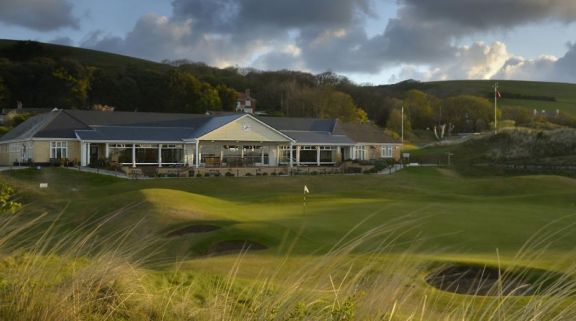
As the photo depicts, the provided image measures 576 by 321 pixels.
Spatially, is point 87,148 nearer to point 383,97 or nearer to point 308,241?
point 308,241

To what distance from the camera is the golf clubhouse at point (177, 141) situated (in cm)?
5147

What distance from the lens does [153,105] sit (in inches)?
3752

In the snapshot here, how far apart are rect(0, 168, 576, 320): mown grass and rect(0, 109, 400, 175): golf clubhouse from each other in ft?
27.2

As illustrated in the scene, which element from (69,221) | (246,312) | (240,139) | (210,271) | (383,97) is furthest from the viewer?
(383,97)

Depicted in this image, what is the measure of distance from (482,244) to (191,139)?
131 feet

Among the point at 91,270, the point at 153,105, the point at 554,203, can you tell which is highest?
the point at 153,105

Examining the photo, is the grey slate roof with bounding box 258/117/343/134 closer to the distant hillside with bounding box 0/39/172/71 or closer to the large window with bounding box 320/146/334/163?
the large window with bounding box 320/146/334/163


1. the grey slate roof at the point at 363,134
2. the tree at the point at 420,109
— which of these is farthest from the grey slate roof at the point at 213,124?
the tree at the point at 420,109

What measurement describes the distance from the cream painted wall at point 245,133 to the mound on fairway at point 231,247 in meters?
37.0

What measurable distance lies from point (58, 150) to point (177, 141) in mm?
9750

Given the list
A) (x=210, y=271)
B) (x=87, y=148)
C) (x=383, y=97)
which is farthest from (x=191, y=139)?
(x=383, y=97)

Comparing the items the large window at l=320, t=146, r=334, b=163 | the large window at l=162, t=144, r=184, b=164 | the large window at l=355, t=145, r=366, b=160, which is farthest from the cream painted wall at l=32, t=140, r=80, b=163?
the large window at l=355, t=145, r=366, b=160

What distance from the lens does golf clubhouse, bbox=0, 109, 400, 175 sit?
51.5 metres

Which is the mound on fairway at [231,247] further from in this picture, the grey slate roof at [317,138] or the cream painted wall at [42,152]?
the grey slate roof at [317,138]
